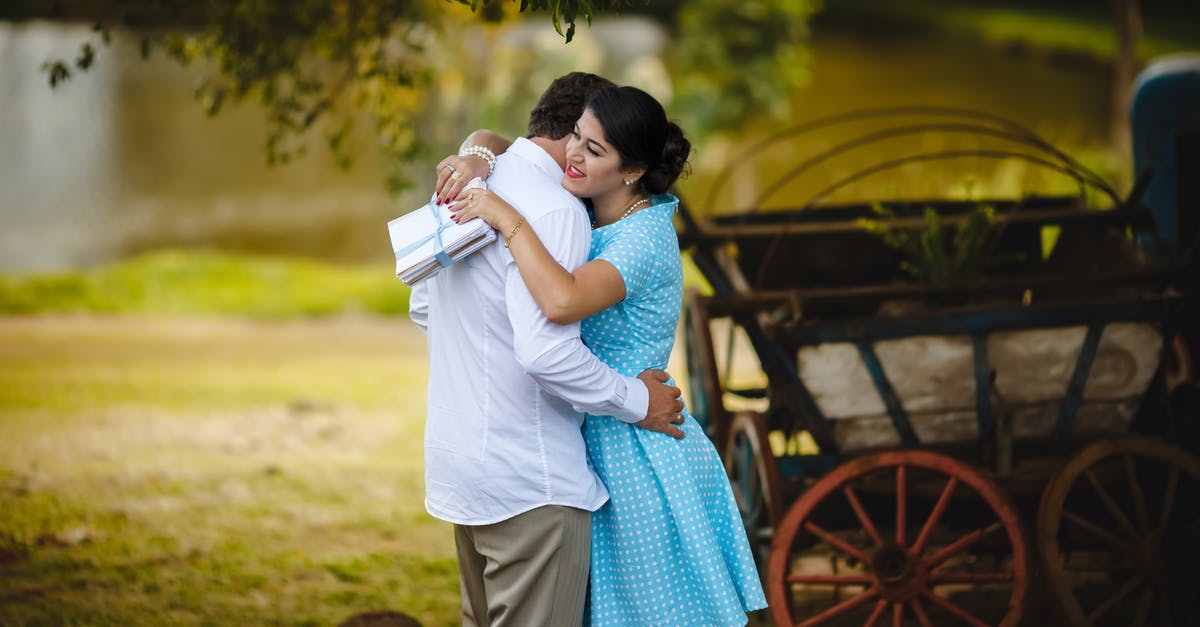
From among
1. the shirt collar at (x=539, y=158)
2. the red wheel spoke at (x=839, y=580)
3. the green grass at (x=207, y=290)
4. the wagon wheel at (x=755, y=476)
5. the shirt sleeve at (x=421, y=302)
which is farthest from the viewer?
the green grass at (x=207, y=290)

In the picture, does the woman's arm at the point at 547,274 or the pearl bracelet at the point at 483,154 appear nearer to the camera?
the woman's arm at the point at 547,274

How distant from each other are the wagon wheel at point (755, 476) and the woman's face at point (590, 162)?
138 cm

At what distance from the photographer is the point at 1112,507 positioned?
3443mm

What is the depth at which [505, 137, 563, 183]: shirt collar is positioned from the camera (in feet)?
8.23

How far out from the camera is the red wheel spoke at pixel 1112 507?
341 cm

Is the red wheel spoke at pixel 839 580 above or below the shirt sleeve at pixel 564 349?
below

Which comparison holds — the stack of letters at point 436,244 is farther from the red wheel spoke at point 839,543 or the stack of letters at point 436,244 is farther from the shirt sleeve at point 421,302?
the red wheel spoke at point 839,543

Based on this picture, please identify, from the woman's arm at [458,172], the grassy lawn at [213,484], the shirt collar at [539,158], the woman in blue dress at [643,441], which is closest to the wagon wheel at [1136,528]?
the woman in blue dress at [643,441]

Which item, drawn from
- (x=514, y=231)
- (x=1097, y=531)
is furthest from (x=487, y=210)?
(x=1097, y=531)

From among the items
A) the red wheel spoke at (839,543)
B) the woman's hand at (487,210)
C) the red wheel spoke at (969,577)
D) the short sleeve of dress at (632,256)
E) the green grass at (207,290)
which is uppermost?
the green grass at (207,290)

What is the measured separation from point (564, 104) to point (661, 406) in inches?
26.6

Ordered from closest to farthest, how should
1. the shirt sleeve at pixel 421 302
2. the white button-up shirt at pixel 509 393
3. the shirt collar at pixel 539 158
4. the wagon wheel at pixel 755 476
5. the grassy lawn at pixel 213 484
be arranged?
1. the white button-up shirt at pixel 509 393
2. the shirt collar at pixel 539 158
3. the shirt sleeve at pixel 421 302
4. the wagon wheel at pixel 755 476
5. the grassy lawn at pixel 213 484

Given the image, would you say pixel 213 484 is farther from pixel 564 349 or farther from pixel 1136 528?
pixel 1136 528

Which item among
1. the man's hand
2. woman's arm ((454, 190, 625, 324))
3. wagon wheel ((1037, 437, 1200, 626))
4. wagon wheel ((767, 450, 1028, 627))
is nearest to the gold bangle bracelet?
woman's arm ((454, 190, 625, 324))
